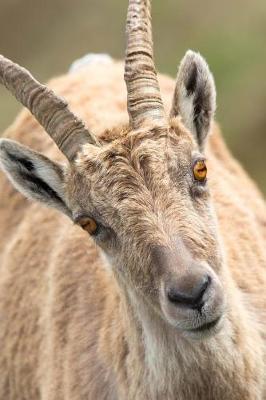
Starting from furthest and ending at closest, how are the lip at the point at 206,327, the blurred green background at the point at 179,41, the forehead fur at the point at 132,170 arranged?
the blurred green background at the point at 179,41 < the forehead fur at the point at 132,170 < the lip at the point at 206,327

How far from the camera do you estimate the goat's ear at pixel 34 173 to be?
9359 mm

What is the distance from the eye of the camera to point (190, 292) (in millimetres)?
8000

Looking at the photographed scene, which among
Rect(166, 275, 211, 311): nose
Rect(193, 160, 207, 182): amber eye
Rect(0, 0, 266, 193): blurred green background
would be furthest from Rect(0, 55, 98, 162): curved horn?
Rect(0, 0, 266, 193): blurred green background

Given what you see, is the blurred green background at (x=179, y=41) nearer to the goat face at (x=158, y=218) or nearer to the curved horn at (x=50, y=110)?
the curved horn at (x=50, y=110)

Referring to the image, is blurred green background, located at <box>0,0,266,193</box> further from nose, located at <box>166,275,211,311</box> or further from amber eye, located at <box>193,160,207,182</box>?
nose, located at <box>166,275,211,311</box>

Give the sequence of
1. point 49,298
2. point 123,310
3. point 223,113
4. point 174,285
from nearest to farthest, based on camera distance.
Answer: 1. point 174,285
2. point 123,310
3. point 49,298
4. point 223,113

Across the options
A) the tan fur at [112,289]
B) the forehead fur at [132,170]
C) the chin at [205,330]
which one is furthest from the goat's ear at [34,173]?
the chin at [205,330]

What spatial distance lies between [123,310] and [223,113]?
13.6 m

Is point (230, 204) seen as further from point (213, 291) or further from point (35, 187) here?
point (213, 291)

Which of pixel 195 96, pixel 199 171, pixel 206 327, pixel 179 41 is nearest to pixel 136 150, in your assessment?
pixel 199 171

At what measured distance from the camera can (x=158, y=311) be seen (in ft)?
28.5

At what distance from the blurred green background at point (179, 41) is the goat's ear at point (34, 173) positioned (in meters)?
10.3

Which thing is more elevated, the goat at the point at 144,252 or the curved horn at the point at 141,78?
the curved horn at the point at 141,78

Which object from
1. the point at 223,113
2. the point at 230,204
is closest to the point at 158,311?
the point at 230,204
